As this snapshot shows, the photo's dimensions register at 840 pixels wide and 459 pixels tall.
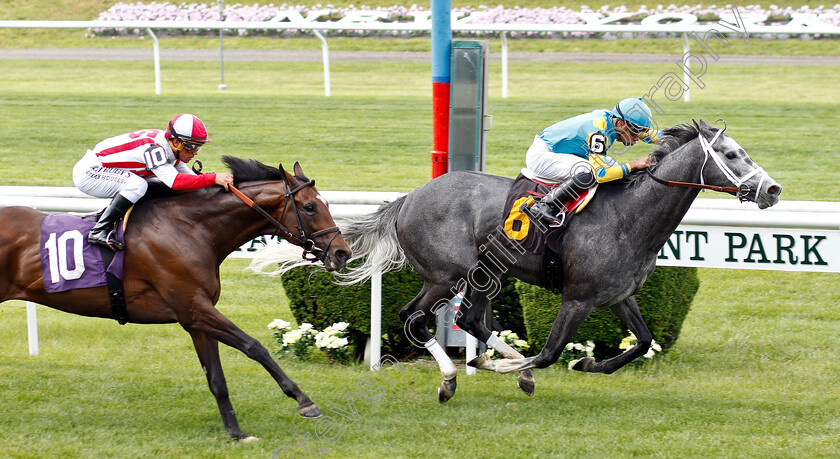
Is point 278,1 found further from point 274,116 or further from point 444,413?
point 444,413

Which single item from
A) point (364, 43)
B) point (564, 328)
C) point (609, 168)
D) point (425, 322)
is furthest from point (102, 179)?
point (364, 43)

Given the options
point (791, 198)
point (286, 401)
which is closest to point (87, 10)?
point (791, 198)

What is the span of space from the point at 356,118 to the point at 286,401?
361 inches

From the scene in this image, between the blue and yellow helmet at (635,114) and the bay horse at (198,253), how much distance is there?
1527 millimetres

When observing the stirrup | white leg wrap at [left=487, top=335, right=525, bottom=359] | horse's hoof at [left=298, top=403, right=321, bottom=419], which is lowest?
horse's hoof at [left=298, top=403, right=321, bottom=419]

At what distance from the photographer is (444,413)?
4840mm

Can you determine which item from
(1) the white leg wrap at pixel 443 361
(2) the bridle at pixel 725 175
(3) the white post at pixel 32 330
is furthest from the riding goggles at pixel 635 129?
(3) the white post at pixel 32 330

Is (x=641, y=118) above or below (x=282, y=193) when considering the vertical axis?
above

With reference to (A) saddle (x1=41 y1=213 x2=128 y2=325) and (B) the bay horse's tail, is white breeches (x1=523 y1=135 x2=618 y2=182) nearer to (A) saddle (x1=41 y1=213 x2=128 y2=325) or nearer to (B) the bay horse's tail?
(B) the bay horse's tail

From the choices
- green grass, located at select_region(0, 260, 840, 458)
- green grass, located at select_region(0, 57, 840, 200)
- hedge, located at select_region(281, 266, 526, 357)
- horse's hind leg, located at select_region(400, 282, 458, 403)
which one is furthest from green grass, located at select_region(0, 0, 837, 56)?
horse's hind leg, located at select_region(400, 282, 458, 403)

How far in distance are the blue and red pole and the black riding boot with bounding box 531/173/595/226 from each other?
1090 millimetres

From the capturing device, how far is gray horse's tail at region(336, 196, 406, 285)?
5207 mm

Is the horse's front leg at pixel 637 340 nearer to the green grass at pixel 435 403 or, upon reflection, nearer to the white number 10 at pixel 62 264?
the green grass at pixel 435 403

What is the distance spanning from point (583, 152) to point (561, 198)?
1.17 feet
